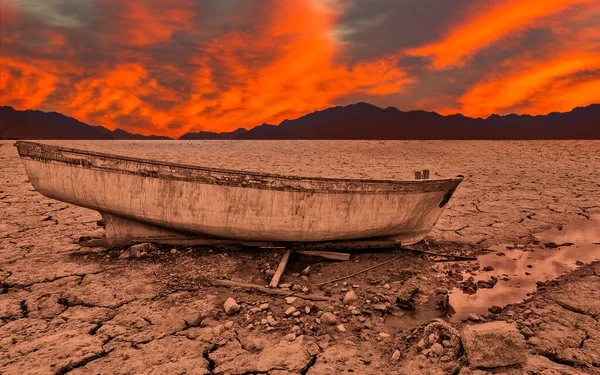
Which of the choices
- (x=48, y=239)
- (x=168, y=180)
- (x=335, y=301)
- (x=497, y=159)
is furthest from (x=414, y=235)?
(x=497, y=159)

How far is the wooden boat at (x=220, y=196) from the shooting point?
10.9 feet

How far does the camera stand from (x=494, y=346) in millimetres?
1966

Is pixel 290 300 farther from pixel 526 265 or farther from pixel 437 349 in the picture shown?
pixel 526 265

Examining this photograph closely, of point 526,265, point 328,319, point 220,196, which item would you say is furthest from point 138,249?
point 526,265

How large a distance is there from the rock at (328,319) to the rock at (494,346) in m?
0.89

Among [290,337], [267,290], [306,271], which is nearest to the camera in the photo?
[290,337]

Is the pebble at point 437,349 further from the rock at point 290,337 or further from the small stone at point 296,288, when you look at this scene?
the small stone at point 296,288

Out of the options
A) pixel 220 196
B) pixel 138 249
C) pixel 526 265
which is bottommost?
pixel 526 265

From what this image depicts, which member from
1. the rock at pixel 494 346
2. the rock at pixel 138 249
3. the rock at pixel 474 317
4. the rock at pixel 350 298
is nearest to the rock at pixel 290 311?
the rock at pixel 350 298

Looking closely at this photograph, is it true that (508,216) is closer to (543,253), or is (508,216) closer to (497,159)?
(543,253)

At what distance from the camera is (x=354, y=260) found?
363 centimetres

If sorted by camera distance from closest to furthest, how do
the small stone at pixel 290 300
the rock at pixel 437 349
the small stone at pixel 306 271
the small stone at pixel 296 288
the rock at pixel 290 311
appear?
the rock at pixel 437 349, the rock at pixel 290 311, the small stone at pixel 290 300, the small stone at pixel 296 288, the small stone at pixel 306 271

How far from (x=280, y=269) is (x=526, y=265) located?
9.08ft

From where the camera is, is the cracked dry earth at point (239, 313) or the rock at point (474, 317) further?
the rock at point (474, 317)
